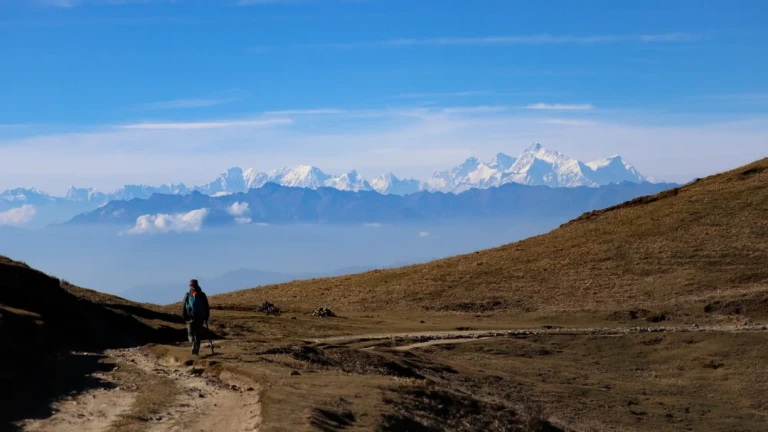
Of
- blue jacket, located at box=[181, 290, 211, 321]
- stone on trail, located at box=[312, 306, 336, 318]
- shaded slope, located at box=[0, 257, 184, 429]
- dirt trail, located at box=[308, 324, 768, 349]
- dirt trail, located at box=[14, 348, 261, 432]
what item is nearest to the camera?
dirt trail, located at box=[14, 348, 261, 432]

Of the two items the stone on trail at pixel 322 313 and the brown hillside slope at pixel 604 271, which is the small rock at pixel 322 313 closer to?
the stone on trail at pixel 322 313

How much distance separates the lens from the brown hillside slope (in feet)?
173

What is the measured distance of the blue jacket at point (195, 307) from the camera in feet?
80.3

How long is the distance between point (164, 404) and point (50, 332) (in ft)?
30.0

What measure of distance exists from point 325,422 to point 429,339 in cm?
2183

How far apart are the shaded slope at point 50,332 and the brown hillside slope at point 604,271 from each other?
19.0 m

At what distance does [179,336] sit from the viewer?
31797 mm

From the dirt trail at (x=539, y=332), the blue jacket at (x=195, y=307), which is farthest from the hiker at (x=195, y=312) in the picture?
the dirt trail at (x=539, y=332)

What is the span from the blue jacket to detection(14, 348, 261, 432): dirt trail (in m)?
1.98

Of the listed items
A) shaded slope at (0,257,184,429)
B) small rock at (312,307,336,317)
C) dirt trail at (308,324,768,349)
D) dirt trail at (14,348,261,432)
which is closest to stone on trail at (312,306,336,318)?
small rock at (312,307,336,317)

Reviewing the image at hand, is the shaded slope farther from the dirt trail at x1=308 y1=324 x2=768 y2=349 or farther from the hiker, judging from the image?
the dirt trail at x1=308 y1=324 x2=768 y2=349

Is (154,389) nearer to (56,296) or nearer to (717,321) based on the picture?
(56,296)

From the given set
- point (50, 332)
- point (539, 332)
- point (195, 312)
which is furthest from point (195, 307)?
point (539, 332)

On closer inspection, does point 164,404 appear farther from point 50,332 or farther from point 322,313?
point 322,313
